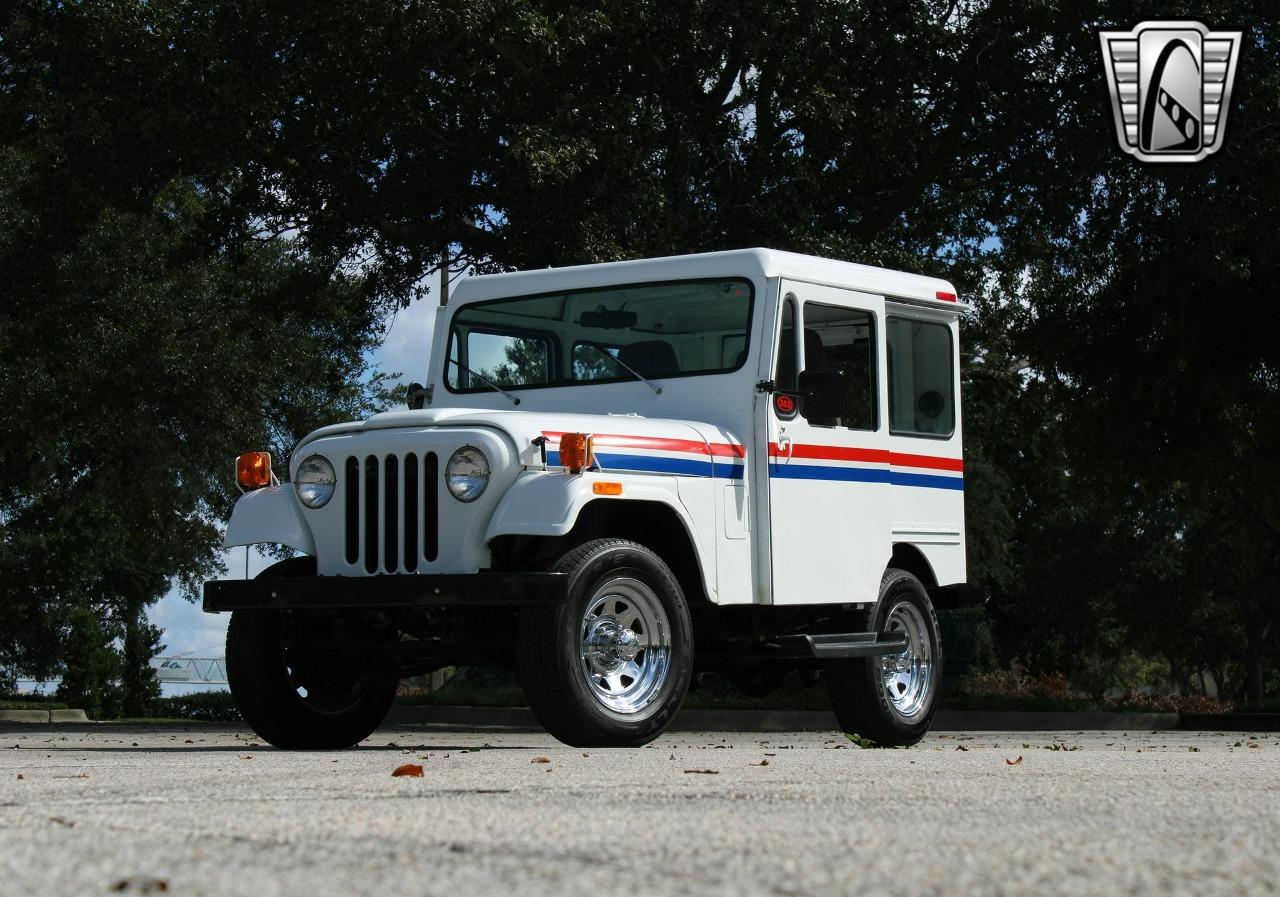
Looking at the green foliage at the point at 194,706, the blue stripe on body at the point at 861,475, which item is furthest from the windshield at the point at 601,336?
the green foliage at the point at 194,706

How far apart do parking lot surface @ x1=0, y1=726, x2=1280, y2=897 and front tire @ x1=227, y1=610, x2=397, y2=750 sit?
1994 millimetres

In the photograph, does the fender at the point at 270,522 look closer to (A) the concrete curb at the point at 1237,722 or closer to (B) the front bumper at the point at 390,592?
(B) the front bumper at the point at 390,592

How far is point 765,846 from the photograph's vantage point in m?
4.63

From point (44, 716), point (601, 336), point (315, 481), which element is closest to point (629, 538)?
point (601, 336)

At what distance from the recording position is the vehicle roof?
11047mm

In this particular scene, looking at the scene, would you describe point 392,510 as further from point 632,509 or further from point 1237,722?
point 1237,722

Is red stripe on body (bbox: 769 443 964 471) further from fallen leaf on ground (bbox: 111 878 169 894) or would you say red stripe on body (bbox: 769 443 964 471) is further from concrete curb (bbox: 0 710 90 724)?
concrete curb (bbox: 0 710 90 724)

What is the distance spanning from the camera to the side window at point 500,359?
11.5 m

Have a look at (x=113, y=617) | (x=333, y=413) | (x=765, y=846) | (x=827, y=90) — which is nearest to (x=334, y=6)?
(x=827, y=90)

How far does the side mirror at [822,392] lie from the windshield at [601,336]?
39 cm

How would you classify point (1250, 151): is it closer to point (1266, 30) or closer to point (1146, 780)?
point (1266, 30)

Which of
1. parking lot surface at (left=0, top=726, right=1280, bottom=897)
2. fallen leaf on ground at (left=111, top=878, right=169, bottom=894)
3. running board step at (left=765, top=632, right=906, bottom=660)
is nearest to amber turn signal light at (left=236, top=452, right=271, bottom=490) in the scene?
parking lot surface at (left=0, top=726, right=1280, bottom=897)

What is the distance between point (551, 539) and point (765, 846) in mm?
5046

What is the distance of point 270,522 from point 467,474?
4.33 ft
